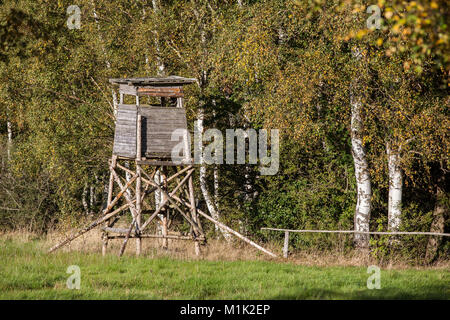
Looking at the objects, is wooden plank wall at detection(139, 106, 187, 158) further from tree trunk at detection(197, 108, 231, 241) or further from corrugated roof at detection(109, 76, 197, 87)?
tree trunk at detection(197, 108, 231, 241)

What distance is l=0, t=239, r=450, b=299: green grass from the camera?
1028 centimetres

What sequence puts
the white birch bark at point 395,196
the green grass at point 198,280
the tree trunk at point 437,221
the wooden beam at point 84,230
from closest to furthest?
the green grass at point 198,280, the wooden beam at point 84,230, the white birch bark at point 395,196, the tree trunk at point 437,221

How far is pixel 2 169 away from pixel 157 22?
33.7 feet

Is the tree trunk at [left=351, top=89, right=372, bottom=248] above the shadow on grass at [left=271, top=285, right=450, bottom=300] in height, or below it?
above

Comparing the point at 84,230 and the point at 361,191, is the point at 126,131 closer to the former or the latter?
the point at 84,230

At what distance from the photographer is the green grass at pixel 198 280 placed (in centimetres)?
1028

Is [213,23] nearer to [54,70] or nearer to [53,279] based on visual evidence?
[54,70]

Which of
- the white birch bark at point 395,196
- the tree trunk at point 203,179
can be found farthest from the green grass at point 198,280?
the tree trunk at point 203,179

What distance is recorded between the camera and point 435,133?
13695 millimetres

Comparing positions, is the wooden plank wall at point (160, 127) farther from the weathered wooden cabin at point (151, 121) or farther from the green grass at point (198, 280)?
the green grass at point (198, 280)

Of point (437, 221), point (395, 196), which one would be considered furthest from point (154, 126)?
point (437, 221)

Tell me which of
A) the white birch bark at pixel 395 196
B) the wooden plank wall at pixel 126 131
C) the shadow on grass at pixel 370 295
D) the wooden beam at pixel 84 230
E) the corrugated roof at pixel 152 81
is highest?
the corrugated roof at pixel 152 81

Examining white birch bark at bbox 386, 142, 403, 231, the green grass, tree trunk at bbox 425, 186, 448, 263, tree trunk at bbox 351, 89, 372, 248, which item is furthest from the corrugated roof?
tree trunk at bbox 425, 186, 448, 263

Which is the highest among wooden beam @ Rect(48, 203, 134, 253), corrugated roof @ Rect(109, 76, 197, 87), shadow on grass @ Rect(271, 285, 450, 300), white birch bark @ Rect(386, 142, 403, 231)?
corrugated roof @ Rect(109, 76, 197, 87)
